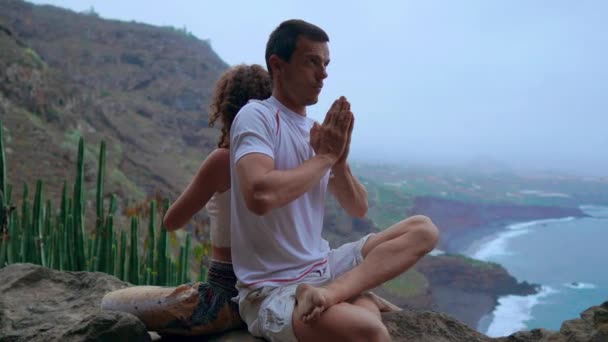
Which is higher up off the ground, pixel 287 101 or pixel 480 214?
pixel 287 101

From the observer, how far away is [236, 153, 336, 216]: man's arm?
140cm

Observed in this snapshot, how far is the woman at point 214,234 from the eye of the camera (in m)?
1.80

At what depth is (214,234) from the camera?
6.06ft

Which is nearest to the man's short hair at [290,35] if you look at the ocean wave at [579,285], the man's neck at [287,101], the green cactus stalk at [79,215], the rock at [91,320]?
the man's neck at [287,101]

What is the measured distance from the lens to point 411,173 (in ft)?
19.1

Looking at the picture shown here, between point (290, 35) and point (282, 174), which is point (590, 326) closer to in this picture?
point (282, 174)

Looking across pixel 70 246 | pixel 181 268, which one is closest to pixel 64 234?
pixel 70 246

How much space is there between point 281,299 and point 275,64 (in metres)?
0.66

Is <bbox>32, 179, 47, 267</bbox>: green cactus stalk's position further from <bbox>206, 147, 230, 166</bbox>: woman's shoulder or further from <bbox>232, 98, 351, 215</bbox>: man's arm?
<bbox>232, 98, 351, 215</bbox>: man's arm

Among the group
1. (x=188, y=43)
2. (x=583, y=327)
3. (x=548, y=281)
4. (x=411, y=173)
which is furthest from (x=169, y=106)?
(x=583, y=327)

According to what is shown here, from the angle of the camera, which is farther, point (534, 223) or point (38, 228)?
point (534, 223)

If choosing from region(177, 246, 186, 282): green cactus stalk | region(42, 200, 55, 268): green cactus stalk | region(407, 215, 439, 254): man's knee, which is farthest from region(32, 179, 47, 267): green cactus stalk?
region(407, 215, 439, 254): man's knee

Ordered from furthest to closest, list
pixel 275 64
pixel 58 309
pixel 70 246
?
pixel 70 246, pixel 58 309, pixel 275 64

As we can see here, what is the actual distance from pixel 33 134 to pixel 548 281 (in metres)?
5.72
